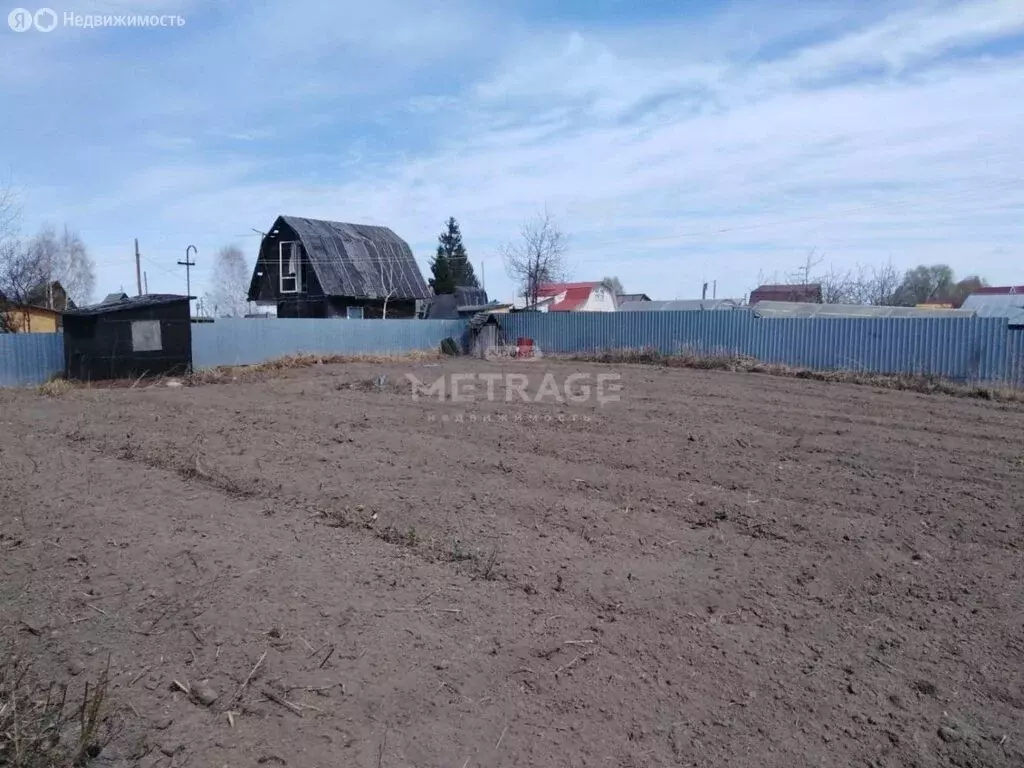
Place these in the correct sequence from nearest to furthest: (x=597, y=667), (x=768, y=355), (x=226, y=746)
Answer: (x=226, y=746) → (x=597, y=667) → (x=768, y=355)

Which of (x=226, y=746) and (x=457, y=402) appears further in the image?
(x=457, y=402)

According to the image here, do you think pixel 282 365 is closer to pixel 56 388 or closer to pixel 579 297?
pixel 56 388

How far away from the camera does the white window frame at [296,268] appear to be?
29.3m

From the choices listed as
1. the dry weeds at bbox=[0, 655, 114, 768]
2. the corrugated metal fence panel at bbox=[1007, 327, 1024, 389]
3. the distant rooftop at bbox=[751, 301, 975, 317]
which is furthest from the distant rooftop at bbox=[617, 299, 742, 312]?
the dry weeds at bbox=[0, 655, 114, 768]

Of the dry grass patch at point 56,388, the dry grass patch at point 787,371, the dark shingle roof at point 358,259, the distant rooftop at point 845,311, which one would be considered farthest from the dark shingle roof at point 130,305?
the distant rooftop at point 845,311

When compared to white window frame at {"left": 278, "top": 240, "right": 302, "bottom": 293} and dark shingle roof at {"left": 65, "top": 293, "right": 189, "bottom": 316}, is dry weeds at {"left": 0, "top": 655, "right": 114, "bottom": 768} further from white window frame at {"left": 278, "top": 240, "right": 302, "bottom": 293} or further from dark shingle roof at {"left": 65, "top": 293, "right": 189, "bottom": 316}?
white window frame at {"left": 278, "top": 240, "right": 302, "bottom": 293}

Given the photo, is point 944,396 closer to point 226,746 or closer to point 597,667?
point 597,667

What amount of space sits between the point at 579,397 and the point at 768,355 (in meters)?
7.39

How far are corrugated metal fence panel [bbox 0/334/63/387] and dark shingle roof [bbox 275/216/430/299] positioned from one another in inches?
544

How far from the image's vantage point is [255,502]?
17.8 ft

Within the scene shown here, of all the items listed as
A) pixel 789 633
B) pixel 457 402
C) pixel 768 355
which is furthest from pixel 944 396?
pixel 789 633

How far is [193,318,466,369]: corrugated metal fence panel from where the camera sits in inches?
711

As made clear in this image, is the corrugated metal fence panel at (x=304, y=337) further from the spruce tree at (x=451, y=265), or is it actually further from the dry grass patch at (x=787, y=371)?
the spruce tree at (x=451, y=265)

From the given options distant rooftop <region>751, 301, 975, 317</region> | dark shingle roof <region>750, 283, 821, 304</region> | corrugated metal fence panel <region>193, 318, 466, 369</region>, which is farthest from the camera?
dark shingle roof <region>750, 283, 821, 304</region>
